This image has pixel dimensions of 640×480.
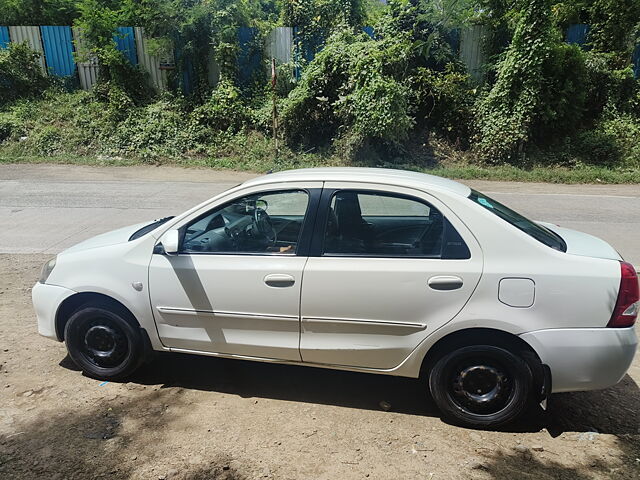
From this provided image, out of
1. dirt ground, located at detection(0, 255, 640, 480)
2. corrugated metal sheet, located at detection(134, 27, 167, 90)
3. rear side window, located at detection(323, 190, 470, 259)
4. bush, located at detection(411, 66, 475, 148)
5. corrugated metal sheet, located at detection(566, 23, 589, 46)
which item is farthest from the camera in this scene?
corrugated metal sheet, located at detection(134, 27, 167, 90)

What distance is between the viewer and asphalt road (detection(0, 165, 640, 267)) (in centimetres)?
808

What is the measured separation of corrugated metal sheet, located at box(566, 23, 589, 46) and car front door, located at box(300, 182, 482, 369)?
1723 centimetres

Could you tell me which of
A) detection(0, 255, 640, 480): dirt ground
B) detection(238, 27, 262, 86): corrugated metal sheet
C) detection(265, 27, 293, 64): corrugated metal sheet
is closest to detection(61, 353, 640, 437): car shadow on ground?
detection(0, 255, 640, 480): dirt ground

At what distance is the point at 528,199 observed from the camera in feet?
37.2

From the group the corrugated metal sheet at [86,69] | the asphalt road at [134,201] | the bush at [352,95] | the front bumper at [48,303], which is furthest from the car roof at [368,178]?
the corrugated metal sheet at [86,69]

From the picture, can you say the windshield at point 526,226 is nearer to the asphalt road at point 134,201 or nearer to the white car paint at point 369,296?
the white car paint at point 369,296

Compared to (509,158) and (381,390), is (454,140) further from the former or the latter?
(381,390)

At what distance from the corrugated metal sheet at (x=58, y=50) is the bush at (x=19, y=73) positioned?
443 mm

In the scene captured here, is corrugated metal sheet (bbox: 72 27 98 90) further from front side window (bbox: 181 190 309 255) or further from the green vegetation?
front side window (bbox: 181 190 309 255)

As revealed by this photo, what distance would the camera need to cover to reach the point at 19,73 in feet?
60.9

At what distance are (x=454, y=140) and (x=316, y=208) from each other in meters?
14.4

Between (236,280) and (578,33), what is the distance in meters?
18.2

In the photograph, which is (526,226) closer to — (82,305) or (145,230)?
(145,230)

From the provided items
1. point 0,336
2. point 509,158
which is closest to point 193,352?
point 0,336
